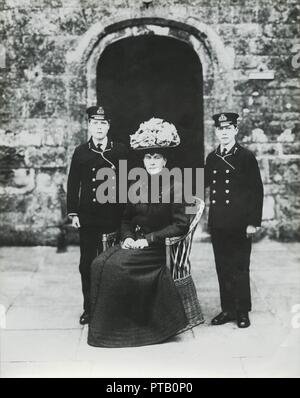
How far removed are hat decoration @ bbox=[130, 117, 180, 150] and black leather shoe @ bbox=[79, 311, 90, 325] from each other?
1371 millimetres

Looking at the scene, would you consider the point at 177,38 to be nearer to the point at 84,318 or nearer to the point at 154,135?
the point at 154,135

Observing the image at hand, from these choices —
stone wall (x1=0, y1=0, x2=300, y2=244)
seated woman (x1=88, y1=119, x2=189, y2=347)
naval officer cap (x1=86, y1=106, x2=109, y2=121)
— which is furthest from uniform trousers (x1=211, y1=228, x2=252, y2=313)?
stone wall (x1=0, y1=0, x2=300, y2=244)

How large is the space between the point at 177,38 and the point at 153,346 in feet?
13.0

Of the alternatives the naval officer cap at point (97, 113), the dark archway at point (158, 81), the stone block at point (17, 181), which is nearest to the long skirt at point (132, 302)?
the naval officer cap at point (97, 113)

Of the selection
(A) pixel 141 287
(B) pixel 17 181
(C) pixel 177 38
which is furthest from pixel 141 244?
(C) pixel 177 38

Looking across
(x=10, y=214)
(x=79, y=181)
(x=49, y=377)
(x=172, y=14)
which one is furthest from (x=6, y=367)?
(x=172, y=14)

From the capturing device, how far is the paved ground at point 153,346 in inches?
134

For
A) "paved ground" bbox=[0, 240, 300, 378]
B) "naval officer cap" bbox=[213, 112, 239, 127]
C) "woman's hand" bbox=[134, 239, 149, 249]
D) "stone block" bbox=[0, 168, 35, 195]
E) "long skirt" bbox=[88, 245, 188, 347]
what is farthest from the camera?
"stone block" bbox=[0, 168, 35, 195]

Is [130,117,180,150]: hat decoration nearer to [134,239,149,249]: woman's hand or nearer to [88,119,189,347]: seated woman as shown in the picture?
[88,119,189,347]: seated woman

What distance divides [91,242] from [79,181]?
1.61 ft

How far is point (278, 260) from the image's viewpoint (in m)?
5.62

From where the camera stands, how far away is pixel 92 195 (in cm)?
415

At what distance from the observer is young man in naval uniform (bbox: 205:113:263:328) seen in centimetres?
405

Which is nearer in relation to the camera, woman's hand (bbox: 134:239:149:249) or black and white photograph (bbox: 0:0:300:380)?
black and white photograph (bbox: 0:0:300:380)
